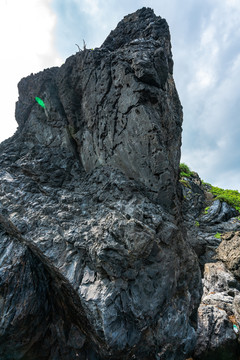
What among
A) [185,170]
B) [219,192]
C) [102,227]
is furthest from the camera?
[185,170]

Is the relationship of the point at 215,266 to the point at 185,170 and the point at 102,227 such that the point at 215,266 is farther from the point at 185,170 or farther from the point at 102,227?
the point at 185,170

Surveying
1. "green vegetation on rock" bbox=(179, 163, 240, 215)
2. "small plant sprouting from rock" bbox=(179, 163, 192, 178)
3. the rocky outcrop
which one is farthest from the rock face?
"small plant sprouting from rock" bbox=(179, 163, 192, 178)

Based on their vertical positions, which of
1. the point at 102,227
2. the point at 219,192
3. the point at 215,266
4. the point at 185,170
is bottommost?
the point at 102,227

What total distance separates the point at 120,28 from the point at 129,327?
60.9 feet

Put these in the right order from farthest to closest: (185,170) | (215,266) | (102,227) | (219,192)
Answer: (185,170) → (219,192) → (215,266) → (102,227)

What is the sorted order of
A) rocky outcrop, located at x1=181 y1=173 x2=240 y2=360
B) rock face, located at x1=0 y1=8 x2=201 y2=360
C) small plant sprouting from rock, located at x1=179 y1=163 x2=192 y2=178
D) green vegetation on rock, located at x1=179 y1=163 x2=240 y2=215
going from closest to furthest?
rock face, located at x1=0 y1=8 x2=201 y2=360 → rocky outcrop, located at x1=181 y1=173 x2=240 y2=360 → green vegetation on rock, located at x1=179 y1=163 x2=240 y2=215 → small plant sprouting from rock, located at x1=179 y1=163 x2=192 y2=178

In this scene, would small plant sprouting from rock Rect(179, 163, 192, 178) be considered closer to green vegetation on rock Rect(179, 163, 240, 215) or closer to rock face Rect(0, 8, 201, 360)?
green vegetation on rock Rect(179, 163, 240, 215)

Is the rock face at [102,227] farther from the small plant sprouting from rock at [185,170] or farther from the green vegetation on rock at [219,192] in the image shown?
the small plant sprouting from rock at [185,170]

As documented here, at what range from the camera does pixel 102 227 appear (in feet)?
27.9

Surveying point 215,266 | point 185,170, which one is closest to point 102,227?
point 215,266

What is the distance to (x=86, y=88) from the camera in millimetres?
12836

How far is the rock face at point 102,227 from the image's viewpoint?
7734 millimetres

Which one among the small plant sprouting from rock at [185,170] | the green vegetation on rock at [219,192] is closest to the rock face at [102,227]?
the green vegetation on rock at [219,192]

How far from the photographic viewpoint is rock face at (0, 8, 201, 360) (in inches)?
305
